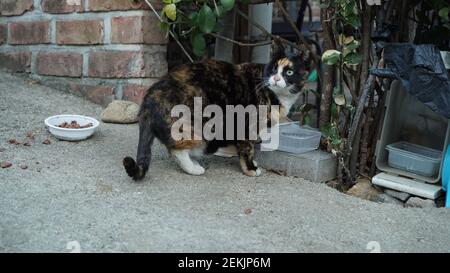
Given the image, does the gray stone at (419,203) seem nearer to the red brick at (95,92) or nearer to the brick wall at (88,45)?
the brick wall at (88,45)

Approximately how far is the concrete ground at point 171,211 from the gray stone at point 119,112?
0.91 ft

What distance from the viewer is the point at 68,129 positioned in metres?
2.35

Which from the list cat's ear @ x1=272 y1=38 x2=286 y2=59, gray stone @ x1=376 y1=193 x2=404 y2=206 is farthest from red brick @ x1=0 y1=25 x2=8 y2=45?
gray stone @ x1=376 y1=193 x2=404 y2=206

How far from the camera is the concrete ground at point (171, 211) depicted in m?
1.54

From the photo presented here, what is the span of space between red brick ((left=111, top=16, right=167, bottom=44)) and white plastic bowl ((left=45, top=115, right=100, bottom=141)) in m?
0.60

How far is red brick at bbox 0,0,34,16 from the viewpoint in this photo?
316 cm

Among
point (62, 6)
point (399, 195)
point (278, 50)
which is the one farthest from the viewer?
point (62, 6)

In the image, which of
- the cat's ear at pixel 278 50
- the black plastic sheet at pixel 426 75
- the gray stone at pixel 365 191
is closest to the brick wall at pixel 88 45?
the cat's ear at pixel 278 50

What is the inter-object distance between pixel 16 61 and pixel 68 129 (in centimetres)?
128

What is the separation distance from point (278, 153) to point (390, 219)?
74 centimetres

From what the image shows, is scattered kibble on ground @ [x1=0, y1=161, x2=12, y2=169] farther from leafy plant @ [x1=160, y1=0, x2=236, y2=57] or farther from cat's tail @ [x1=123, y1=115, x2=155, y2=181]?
leafy plant @ [x1=160, y1=0, x2=236, y2=57]

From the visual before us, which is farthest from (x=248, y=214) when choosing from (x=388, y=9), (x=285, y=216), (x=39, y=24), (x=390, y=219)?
(x=39, y=24)

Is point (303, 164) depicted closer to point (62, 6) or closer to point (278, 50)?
point (278, 50)

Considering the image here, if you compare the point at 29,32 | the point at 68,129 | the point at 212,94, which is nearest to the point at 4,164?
the point at 68,129
